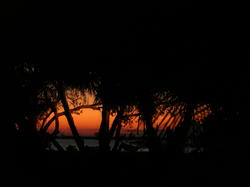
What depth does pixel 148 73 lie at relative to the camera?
4.89 metres

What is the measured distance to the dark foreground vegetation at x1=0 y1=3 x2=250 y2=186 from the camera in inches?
172

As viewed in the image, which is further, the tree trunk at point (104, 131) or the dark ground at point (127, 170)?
the tree trunk at point (104, 131)

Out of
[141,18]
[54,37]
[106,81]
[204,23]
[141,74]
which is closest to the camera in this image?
[204,23]

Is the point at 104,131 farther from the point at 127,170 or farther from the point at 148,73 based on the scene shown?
the point at 148,73

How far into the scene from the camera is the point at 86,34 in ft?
16.5

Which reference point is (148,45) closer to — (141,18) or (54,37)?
(141,18)

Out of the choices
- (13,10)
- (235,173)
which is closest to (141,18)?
(13,10)

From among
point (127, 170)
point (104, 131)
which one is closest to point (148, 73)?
point (127, 170)

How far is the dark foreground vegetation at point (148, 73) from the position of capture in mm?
4379

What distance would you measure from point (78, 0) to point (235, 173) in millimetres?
3106

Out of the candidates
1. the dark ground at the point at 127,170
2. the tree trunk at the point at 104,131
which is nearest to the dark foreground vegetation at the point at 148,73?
the dark ground at the point at 127,170

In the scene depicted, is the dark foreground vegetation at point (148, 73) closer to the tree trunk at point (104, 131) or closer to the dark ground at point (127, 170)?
the dark ground at point (127, 170)

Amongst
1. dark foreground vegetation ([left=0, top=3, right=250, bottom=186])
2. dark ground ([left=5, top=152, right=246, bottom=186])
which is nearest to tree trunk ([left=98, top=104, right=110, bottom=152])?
dark ground ([left=5, top=152, right=246, bottom=186])

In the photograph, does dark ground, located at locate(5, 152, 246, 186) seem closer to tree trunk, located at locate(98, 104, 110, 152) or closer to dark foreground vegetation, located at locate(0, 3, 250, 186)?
dark foreground vegetation, located at locate(0, 3, 250, 186)
